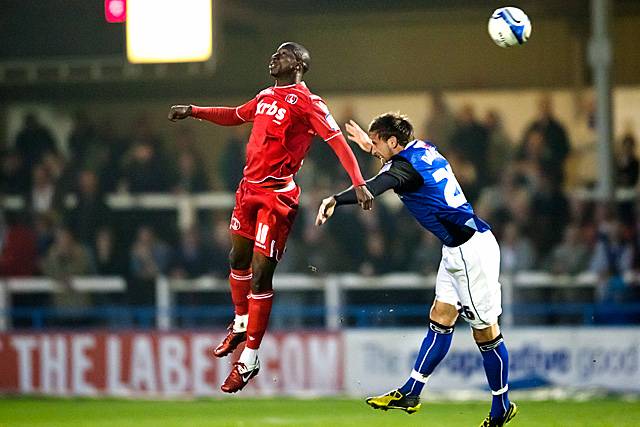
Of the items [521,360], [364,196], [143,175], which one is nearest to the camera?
[364,196]

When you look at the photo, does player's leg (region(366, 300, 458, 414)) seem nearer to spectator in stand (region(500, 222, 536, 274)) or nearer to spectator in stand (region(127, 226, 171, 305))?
spectator in stand (region(500, 222, 536, 274))

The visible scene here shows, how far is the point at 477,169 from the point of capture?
1747cm

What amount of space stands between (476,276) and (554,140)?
23.9 feet

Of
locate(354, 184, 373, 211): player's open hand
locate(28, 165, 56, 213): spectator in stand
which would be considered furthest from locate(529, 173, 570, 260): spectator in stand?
locate(354, 184, 373, 211): player's open hand

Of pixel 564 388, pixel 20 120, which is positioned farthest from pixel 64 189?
pixel 564 388

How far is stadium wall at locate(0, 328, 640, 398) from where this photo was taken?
15797mm

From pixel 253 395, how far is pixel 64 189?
3.75 metres

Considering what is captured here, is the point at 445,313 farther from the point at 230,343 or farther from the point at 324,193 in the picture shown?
the point at 324,193

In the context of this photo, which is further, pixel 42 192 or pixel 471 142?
pixel 42 192

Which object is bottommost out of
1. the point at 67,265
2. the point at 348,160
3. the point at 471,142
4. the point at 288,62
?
the point at 67,265

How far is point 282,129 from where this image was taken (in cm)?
1005

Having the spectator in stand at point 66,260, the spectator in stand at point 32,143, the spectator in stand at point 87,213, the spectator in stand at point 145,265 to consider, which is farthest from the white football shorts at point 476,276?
the spectator in stand at point 32,143

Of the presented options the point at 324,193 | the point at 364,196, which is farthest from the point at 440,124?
the point at 364,196

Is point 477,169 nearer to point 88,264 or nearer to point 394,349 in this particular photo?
point 394,349
